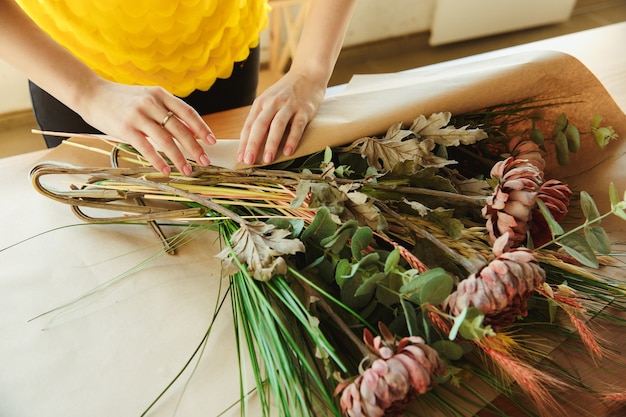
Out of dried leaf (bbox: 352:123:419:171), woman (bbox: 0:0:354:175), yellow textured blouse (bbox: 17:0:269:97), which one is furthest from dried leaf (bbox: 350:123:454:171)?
yellow textured blouse (bbox: 17:0:269:97)

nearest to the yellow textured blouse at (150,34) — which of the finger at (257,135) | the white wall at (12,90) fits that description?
the finger at (257,135)

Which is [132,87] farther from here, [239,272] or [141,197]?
[239,272]

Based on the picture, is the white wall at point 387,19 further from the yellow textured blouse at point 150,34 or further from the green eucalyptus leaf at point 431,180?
the green eucalyptus leaf at point 431,180

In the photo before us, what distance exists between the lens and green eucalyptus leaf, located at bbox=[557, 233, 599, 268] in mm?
547

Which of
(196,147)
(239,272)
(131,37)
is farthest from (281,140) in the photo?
(131,37)

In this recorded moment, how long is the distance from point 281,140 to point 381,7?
2.00 m

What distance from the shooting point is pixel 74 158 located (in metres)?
0.85

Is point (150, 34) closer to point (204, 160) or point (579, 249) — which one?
point (204, 160)

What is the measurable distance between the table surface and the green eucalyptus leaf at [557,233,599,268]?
5.0 inches

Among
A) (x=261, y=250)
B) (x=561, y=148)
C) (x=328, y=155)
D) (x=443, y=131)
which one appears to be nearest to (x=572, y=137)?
Answer: (x=561, y=148)

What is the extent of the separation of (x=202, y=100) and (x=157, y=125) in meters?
0.31

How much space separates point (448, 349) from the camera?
0.53m

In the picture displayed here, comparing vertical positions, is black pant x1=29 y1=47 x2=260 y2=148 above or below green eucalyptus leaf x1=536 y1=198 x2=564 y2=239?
above

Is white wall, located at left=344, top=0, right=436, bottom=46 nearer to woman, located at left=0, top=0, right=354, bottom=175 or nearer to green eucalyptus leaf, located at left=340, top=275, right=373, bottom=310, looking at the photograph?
woman, located at left=0, top=0, right=354, bottom=175
